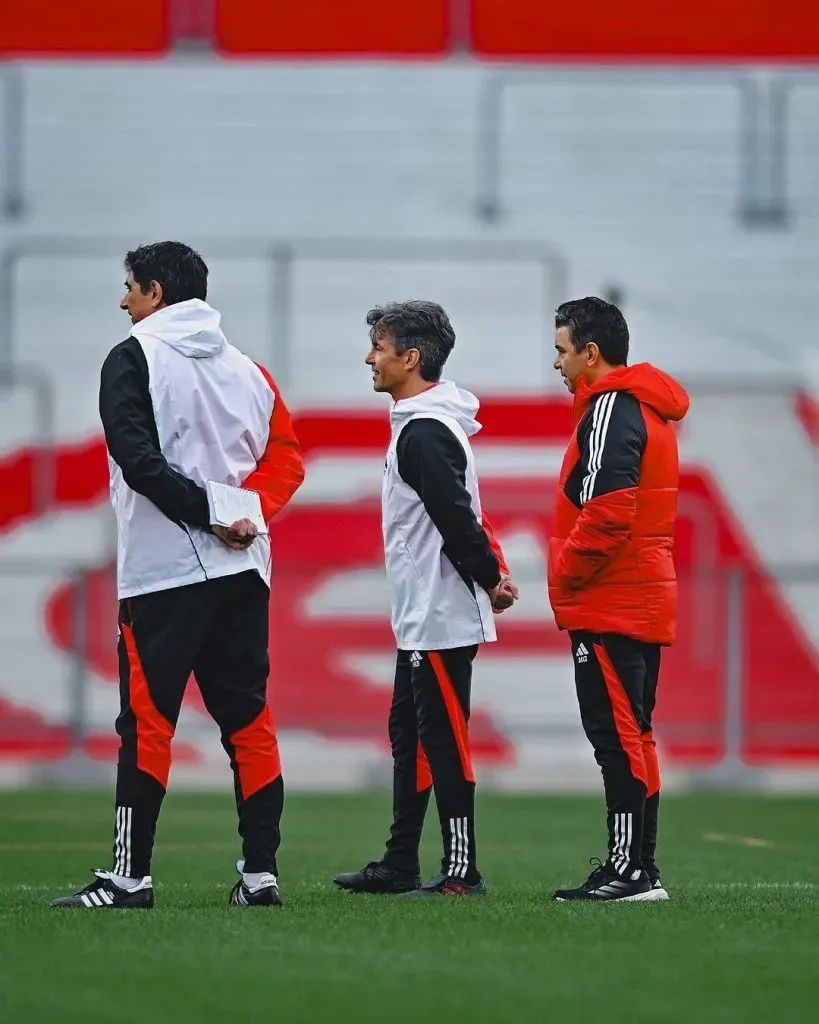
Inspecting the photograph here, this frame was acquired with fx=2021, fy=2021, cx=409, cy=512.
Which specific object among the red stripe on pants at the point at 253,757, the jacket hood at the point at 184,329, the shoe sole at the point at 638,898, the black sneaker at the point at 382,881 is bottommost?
the black sneaker at the point at 382,881

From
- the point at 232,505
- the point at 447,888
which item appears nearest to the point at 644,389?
the point at 232,505

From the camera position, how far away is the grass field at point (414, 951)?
3.20 meters

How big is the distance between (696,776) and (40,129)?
557 centimetres

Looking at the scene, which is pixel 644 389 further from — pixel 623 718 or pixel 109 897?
pixel 109 897

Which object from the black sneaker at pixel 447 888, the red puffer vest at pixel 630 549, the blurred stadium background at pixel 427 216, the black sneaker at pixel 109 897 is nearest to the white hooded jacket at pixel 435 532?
the red puffer vest at pixel 630 549

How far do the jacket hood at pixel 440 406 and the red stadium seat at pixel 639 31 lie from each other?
25.1ft

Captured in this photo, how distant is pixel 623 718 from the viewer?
4469mm

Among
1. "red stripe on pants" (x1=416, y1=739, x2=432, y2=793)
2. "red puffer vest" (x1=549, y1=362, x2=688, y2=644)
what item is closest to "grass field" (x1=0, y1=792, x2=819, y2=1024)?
"red stripe on pants" (x1=416, y1=739, x2=432, y2=793)

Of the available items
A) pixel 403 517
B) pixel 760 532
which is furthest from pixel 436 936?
pixel 760 532

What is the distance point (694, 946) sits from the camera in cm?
377

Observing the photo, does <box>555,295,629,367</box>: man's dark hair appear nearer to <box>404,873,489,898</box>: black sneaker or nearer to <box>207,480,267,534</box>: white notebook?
<box>207,480,267,534</box>: white notebook

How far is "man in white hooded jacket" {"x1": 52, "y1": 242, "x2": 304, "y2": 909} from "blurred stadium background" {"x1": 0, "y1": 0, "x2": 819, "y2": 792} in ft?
20.2

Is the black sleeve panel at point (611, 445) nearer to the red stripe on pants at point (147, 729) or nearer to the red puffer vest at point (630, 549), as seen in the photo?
the red puffer vest at point (630, 549)

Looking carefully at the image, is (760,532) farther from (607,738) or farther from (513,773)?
(607,738)
